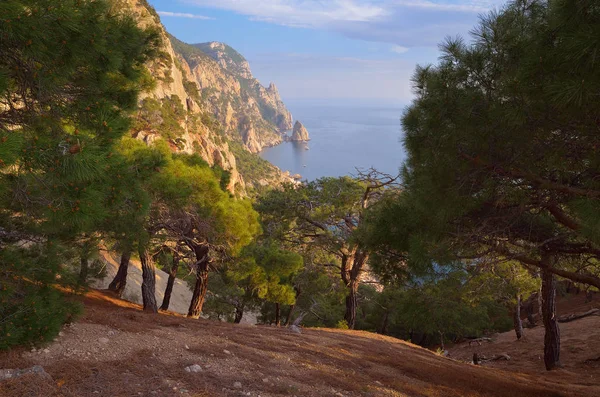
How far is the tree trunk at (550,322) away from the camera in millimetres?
8797

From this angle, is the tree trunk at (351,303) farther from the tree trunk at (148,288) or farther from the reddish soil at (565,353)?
the tree trunk at (148,288)

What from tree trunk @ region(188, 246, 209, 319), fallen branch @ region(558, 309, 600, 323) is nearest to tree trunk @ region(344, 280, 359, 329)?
tree trunk @ region(188, 246, 209, 319)

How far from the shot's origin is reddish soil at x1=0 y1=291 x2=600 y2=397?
345 centimetres

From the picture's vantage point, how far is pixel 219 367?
4.43m

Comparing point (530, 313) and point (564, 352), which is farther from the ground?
point (564, 352)

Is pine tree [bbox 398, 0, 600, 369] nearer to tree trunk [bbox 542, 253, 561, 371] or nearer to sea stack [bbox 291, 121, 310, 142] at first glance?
tree trunk [bbox 542, 253, 561, 371]

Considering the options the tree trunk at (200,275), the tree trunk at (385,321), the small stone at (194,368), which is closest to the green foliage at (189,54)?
the tree trunk at (385,321)

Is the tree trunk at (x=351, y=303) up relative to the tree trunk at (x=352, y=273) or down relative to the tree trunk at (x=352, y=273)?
down

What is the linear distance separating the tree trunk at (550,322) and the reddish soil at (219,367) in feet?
4.93

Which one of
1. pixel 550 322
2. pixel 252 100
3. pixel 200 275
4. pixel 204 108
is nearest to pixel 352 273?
pixel 200 275

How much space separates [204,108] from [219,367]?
7089cm

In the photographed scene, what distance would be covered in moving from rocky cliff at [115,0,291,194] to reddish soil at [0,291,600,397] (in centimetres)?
274

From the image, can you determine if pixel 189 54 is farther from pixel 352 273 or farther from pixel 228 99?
pixel 352 273

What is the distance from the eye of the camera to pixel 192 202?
784 cm
